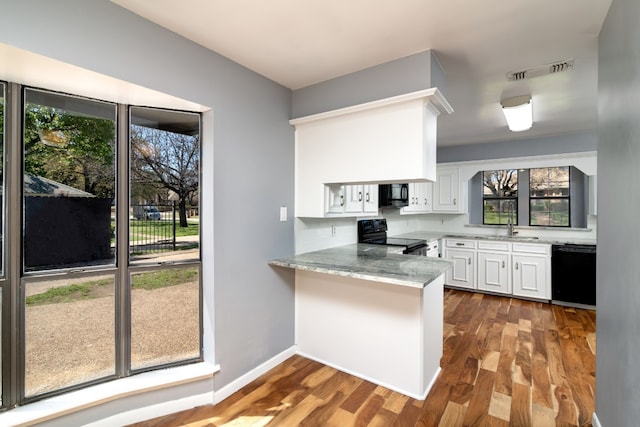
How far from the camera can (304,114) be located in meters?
2.58

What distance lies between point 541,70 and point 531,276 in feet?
10.1

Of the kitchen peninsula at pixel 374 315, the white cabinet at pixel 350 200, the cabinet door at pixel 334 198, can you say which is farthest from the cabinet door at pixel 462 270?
the cabinet door at pixel 334 198

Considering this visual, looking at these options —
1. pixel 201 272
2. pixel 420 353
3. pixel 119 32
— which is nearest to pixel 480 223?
pixel 420 353

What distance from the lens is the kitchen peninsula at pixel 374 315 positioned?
2.05 meters

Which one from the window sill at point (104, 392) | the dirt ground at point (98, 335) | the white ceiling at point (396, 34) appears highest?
the white ceiling at point (396, 34)

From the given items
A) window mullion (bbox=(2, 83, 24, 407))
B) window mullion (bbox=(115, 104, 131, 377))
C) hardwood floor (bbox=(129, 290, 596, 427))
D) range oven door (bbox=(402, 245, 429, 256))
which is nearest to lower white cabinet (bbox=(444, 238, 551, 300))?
range oven door (bbox=(402, 245, 429, 256))

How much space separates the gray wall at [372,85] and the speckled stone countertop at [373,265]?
1255mm

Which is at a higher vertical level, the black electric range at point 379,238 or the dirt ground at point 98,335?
the black electric range at point 379,238

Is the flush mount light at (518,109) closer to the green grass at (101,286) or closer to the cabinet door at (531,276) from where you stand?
the cabinet door at (531,276)

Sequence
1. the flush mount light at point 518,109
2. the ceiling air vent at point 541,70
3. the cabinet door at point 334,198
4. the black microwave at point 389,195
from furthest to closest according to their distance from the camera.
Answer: the black microwave at point 389,195, the flush mount light at point 518,109, the cabinet door at point 334,198, the ceiling air vent at point 541,70

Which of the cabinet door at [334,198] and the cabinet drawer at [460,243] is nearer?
the cabinet door at [334,198]

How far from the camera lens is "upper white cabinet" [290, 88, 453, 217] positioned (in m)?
A: 2.02

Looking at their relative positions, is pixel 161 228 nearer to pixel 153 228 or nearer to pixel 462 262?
pixel 153 228

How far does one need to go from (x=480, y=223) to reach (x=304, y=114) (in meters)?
4.07
